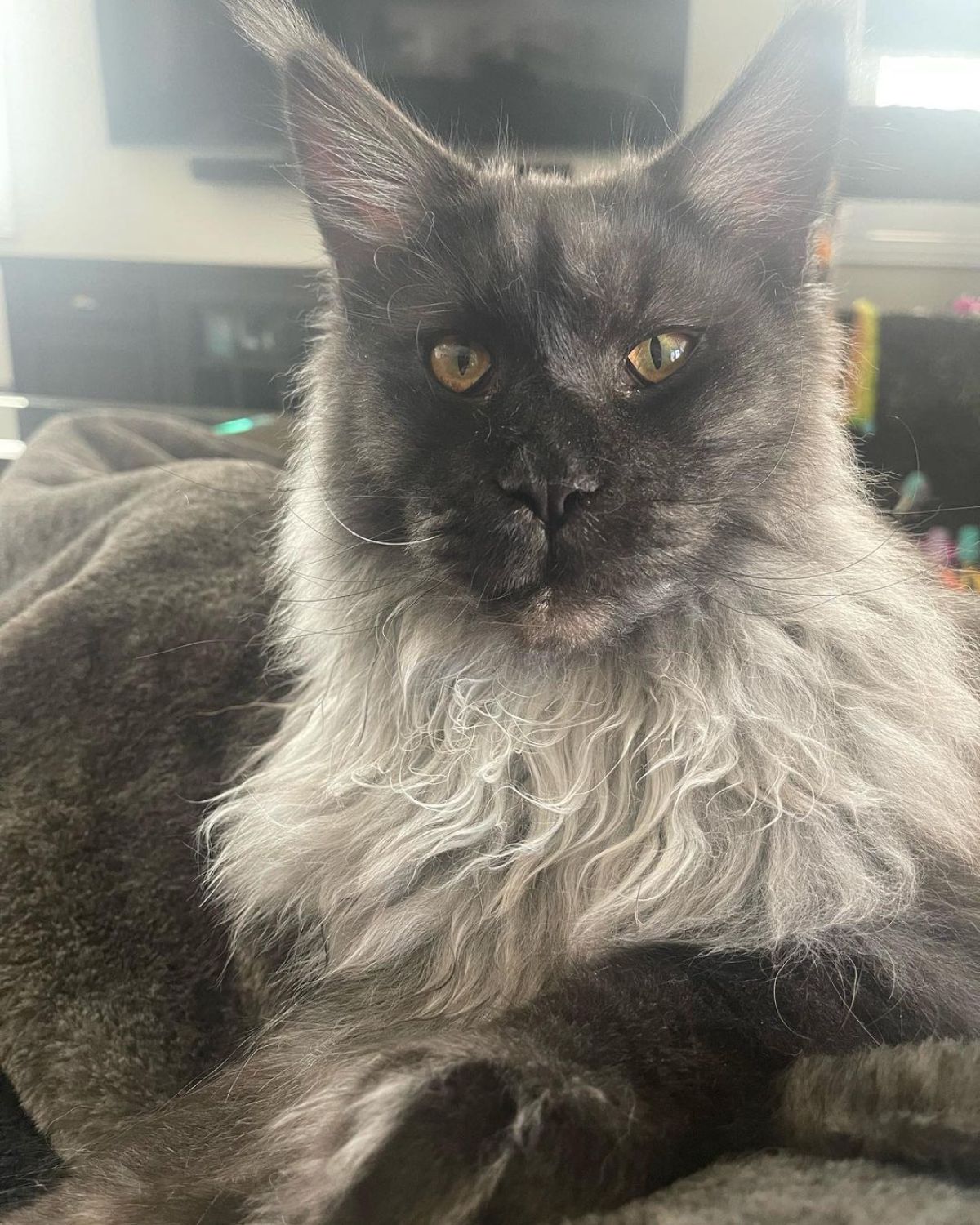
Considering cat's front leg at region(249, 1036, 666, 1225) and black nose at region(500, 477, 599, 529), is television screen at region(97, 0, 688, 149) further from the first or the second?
cat's front leg at region(249, 1036, 666, 1225)

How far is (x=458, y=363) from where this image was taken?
2.61ft

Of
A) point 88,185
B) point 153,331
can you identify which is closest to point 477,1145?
point 153,331

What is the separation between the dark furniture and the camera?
3.10 meters

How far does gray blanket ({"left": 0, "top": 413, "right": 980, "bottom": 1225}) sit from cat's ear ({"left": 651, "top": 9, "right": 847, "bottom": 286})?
0.67 meters

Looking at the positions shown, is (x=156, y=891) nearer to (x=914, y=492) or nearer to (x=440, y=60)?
(x=914, y=492)

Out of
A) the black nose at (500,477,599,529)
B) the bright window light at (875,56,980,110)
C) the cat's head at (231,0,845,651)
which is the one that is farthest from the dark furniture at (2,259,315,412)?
the black nose at (500,477,599,529)

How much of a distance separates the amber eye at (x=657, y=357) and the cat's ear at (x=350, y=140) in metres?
0.25

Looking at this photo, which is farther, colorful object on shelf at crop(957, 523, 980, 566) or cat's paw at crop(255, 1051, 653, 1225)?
colorful object on shelf at crop(957, 523, 980, 566)

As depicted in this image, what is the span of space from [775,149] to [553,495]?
1.29ft

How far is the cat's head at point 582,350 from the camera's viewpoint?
2.36 feet

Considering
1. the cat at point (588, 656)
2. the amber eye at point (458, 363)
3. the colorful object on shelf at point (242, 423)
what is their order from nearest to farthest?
the cat at point (588, 656)
the amber eye at point (458, 363)
the colorful object on shelf at point (242, 423)

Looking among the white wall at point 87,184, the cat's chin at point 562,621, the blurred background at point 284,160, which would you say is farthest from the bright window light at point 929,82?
the white wall at point 87,184

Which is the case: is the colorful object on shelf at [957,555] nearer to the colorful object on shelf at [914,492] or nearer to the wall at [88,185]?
the colorful object on shelf at [914,492]

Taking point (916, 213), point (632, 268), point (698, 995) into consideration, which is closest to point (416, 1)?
point (916, 213)
